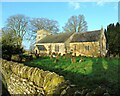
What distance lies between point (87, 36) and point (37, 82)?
37.5m

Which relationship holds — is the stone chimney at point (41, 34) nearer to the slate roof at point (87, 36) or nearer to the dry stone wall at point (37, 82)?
the slate roof at point (87, 36)

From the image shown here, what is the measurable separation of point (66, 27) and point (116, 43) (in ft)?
80.9

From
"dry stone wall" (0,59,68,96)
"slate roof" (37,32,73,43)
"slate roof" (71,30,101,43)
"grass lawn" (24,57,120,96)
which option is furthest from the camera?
"slate roof" (37,32,73,43)

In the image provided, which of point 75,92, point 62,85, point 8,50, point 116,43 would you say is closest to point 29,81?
point 62,85

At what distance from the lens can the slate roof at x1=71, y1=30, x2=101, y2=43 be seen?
1624 inches

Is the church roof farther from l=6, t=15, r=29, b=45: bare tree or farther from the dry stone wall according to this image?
the dry stone wall

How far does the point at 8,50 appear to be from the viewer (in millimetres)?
24422

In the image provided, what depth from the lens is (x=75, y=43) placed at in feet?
147

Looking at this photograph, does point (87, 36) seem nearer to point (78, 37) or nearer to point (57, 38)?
point (78, 37)

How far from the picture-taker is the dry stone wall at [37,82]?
15.8ft

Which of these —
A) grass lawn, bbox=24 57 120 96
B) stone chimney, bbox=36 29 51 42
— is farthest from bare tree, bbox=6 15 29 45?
grass lawn, bbox=24 57 120 96

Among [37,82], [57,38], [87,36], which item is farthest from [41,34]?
[37,82]

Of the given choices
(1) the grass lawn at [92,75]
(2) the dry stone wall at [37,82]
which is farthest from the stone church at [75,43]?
(2) the dry stone wall at [37,82]

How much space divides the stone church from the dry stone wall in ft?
93.8
